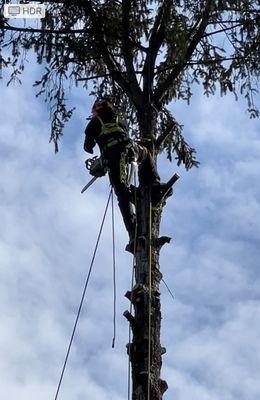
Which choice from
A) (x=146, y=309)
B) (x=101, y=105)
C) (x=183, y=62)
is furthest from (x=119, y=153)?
(x=146, y=309)

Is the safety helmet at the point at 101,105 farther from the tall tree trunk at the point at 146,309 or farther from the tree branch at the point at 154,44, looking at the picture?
the tall tree trunk at the point at 146,309

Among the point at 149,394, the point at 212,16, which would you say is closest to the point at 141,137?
the point at 212,16

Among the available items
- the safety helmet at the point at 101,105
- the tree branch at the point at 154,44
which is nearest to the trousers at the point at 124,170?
the safety helmet at the point at 101,105

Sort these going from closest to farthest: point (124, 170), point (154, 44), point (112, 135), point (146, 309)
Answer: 1. point (146, 309)
2. point (124, 170)
3. point (112, 135)
4. point (154, 44)

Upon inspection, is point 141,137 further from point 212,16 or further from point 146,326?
point 146,326

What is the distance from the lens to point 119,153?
746 centimetres

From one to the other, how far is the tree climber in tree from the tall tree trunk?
0.40 feet

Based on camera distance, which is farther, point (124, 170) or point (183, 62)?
point (183, 62)

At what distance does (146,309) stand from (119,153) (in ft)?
5.29

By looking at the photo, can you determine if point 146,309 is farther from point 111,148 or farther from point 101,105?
point 101,105

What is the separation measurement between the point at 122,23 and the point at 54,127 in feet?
4.95

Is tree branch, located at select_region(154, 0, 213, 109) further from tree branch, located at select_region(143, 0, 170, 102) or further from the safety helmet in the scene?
the safety helmet

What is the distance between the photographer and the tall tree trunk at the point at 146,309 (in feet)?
20.4

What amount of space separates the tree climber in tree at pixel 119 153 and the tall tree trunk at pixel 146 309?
0.40ft
